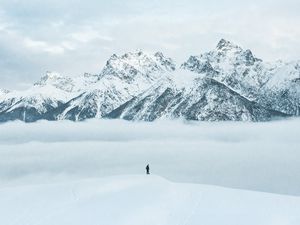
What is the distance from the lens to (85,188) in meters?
64.6

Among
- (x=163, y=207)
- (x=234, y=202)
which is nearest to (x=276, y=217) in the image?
(x=234, y=202)

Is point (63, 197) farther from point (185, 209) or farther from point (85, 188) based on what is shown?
point (185, 209)

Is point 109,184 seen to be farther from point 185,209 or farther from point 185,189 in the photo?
point 185,209

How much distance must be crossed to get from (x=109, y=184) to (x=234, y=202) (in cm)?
1529

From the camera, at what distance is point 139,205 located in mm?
57156

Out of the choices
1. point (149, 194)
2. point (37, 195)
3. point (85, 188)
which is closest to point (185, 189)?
point (149, 194)

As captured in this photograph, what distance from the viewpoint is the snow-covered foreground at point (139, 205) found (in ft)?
173

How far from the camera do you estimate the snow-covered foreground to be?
52656mm

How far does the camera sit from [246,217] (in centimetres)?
5338

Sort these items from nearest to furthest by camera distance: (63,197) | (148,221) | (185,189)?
1. (148,221)
2. (63,197)
3. (185,189)

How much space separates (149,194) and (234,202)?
908cm

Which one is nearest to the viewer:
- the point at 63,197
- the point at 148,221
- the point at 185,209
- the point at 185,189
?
the point at 148,221

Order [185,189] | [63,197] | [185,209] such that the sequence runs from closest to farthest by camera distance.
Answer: [185,209], [63,197], [185,189]

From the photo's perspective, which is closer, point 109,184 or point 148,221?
point 148,221
